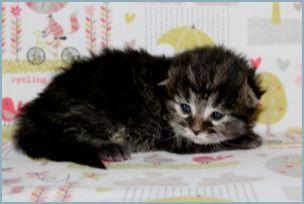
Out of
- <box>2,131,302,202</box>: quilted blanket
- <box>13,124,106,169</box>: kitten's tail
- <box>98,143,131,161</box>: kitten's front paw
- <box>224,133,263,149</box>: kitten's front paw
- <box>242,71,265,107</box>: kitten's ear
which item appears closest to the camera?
<box>2,131,302,202</box>: quilted blanket

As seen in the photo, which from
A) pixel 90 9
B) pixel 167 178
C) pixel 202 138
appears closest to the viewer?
pixel 167 178

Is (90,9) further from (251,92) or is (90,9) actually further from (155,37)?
(251,92)

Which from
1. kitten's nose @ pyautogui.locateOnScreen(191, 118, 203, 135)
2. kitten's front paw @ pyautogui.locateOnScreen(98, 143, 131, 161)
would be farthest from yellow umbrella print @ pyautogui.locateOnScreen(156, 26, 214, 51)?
kitten's front paw @ pyautogui.locateOnScreen(98, 143, 131, 161)

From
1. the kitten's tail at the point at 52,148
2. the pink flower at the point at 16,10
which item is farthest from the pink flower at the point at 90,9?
the kitten's tail at the point at 52,148

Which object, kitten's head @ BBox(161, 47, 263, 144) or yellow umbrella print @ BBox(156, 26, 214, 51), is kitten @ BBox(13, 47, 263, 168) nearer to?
kitten's head @ BBox(161, 47, 263, 144)

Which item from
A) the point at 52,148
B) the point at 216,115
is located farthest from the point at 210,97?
the point at 52,148

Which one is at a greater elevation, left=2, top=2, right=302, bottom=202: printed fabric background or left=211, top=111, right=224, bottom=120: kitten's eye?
left=2, top=2, right=302, bottom=202: printed fabric background

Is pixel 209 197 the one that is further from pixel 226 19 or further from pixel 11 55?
pixel 11 55

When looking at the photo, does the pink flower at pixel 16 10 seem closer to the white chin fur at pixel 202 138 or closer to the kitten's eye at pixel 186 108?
the kitten's eye at pixel 186 108
